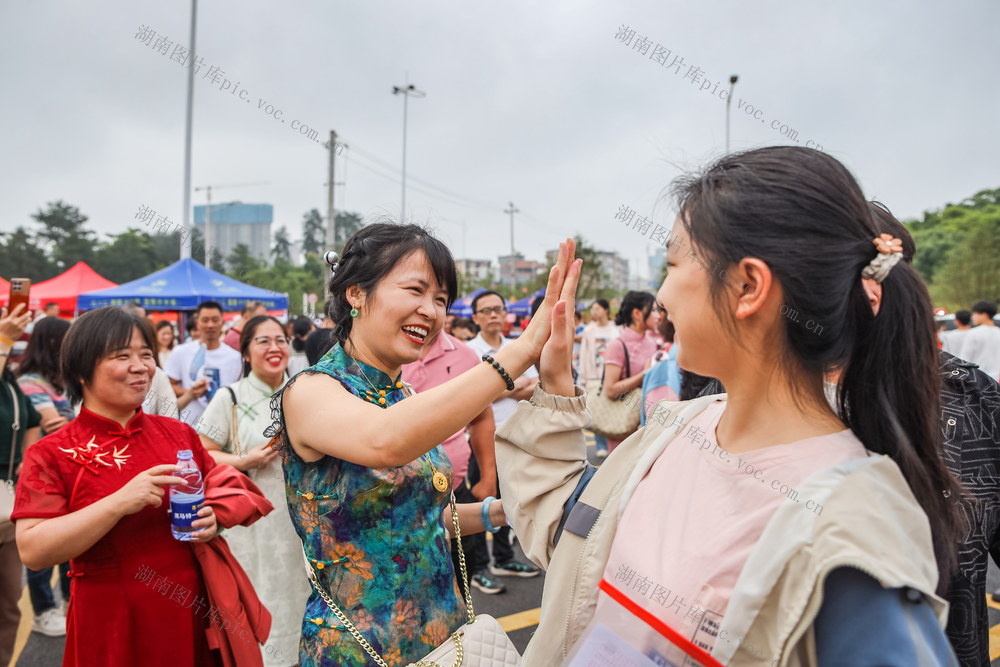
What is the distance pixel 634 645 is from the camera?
109 cm

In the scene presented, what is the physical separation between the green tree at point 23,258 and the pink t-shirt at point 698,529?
1977 inches

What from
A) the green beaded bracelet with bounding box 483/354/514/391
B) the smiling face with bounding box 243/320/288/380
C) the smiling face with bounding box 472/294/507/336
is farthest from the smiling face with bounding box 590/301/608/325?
the green beaded bracelet with bounding box 483/354/514/391

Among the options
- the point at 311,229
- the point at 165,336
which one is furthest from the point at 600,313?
the point at 311,229

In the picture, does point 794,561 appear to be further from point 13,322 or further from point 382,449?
point 13,322

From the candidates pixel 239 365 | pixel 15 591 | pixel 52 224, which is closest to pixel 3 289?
pixel 239 365

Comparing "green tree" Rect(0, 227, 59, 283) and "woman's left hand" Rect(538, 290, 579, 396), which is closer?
"woman's left hand" Rect(538, 290, 579, 396)

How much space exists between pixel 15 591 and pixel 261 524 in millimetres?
1342

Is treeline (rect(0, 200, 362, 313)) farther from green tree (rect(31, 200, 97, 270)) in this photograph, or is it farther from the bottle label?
the bottle label

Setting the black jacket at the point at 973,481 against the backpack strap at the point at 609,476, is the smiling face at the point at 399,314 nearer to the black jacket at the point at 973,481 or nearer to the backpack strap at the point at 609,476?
the backpack strap at the point at 609,476

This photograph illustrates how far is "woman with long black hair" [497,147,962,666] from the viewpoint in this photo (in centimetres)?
91

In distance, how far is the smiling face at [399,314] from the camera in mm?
1741

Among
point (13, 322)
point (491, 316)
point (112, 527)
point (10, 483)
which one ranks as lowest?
point (10, 483)

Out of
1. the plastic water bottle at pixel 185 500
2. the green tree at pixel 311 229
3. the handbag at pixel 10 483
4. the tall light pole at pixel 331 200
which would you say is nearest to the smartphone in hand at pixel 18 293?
the handbag at pixel 10 483

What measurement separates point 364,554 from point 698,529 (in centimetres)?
92
